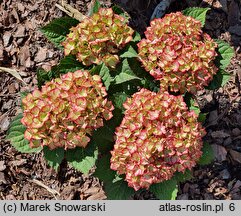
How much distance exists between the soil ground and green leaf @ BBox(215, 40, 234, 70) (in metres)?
0.66

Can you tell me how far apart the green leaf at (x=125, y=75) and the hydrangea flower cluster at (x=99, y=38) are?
6cm

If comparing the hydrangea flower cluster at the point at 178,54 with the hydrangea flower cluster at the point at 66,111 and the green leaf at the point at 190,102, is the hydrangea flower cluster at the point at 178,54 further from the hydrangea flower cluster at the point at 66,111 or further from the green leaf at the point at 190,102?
the hydrangea flower cluster at the point at 66,111

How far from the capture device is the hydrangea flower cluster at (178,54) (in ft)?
7.42

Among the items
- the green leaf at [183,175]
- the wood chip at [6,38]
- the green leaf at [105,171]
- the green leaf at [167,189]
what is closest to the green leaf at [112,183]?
the green leaf at [105,171]

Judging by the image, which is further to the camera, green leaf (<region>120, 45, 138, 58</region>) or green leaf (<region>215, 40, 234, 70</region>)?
green leaf (<region>215, 40, 234, 70</region>)

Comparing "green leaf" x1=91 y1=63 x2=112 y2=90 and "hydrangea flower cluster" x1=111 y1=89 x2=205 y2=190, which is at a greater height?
"green leaf" x1=91 y1=63 x2=112 y2=90

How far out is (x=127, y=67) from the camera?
2.37 meters

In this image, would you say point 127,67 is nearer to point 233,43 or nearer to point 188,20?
point 188,20

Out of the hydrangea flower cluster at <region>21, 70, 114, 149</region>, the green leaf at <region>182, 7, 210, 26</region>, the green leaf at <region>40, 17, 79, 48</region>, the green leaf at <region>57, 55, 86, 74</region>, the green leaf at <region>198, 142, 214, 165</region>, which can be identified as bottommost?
the green leaf at <region>198, 142, 214, 165</region>

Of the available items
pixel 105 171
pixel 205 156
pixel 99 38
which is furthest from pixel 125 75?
pixel 205 156

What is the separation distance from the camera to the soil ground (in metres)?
3.06

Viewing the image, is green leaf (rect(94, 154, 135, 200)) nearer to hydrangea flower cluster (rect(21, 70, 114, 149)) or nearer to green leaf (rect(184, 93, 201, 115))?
hydrangea flower cluster (rect(21, 70, 114, 149))

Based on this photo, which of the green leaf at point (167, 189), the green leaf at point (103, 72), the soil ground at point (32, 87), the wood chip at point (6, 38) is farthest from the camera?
the wood chip at point (6, 38)

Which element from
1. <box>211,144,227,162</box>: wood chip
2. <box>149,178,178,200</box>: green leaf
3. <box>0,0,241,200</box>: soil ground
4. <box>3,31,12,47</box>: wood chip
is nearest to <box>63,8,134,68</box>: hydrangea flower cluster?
<box>149,178,178,200</box>: green leaf
